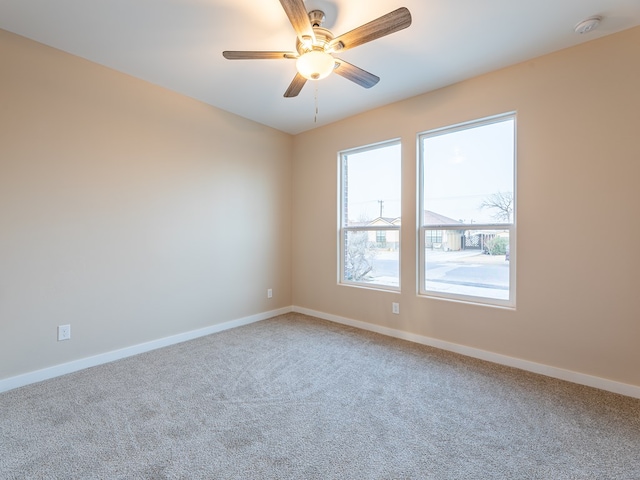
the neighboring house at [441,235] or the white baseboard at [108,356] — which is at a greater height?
the neighboring house at [441,235]

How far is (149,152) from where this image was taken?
3025 mm

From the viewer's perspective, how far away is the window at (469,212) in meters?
2.79

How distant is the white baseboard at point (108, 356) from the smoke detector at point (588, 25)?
4179 mm

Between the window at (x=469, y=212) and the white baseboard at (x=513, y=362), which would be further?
the window at (x=469, y=212)

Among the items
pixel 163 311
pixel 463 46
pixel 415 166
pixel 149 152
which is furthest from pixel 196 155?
pixel 463 46

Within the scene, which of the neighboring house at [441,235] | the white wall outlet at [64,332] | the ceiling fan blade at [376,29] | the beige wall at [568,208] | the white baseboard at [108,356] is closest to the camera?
the ceiling fan blade at [376,29]

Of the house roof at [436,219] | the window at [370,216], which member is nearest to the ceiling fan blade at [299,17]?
the window at [370,216]

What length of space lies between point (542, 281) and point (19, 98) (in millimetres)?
4451

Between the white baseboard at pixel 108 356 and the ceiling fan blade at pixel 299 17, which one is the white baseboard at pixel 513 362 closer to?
the white baseboard at pixel 108 356

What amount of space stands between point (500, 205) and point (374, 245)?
57.3 inches

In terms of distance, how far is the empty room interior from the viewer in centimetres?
176

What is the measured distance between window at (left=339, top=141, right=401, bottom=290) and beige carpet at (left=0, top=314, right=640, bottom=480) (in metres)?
1.21

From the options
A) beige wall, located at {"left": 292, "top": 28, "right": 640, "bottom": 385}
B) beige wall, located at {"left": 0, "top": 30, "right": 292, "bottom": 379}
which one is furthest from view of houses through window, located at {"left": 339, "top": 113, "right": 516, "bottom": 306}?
beige wall, located at {"left": 0, "top": 30, "right": 292, "bottom": 379}

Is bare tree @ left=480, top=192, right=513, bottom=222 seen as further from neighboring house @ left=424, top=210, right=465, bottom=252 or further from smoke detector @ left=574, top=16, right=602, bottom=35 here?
smoke detector @ left=574, top=16, right=602, bottom=35
